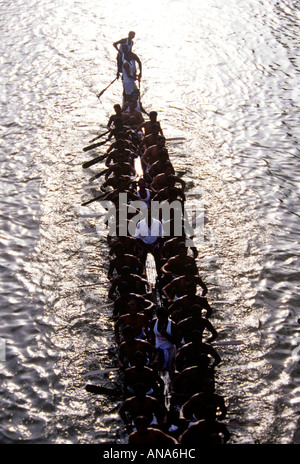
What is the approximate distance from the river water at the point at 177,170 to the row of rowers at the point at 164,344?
45.1 inches

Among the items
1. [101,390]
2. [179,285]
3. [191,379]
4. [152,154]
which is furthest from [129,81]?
[191,379]

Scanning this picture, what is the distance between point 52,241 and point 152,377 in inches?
354

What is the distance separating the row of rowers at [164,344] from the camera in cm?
1307

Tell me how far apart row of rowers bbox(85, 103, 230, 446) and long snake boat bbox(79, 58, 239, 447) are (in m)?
0.02

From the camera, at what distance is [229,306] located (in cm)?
1905

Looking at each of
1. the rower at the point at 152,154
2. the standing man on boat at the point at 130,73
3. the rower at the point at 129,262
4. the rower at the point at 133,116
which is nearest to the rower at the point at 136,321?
the rower at the point at 129,262

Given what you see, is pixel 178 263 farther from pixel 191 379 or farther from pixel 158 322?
pixel 191 379

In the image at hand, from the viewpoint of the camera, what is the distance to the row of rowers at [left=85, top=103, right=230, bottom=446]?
1307cm

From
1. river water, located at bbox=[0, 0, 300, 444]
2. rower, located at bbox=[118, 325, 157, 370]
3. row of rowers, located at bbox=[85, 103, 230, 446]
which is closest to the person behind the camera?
row of rowers, located at bbox=[85, 103, 230, 446]

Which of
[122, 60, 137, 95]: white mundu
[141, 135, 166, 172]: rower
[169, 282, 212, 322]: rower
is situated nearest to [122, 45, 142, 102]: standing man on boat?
[122, 60, 137, 95]: white mundu

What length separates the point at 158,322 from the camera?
15.4 metres

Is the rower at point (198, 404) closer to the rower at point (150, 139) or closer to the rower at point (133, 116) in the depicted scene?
the rower at point (150, 139)

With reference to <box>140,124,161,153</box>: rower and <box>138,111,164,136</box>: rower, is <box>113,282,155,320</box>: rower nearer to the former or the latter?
<box>140,124,161,153</box>: rower
